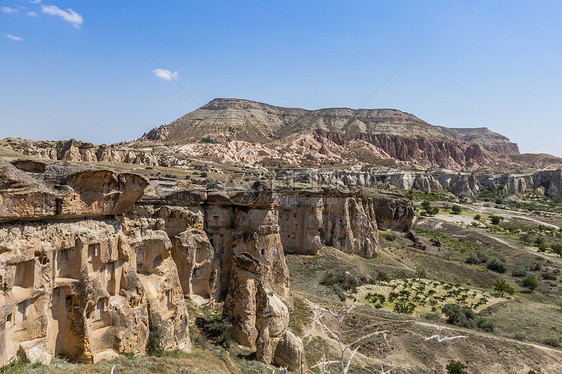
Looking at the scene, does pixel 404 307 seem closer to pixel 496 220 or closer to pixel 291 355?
pixel 291 355

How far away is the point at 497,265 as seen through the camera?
4475 centimetres

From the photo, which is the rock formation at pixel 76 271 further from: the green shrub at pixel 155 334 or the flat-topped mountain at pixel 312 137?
the flat-topped mountain at pixel 312 137

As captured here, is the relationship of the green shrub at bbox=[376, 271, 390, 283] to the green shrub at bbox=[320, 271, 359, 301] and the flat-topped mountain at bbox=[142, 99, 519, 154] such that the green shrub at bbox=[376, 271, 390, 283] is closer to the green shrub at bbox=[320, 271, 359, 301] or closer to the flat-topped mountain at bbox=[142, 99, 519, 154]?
the green shrub at bbox=[320, 271, 359, 301]

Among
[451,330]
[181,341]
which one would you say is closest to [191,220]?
[181,341]

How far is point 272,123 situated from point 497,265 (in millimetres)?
128733

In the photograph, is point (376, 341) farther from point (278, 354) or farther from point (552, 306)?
point (552, 306)

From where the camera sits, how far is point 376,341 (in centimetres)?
2044

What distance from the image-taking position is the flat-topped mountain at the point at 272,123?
14200 cm

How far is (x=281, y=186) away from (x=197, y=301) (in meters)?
17.4

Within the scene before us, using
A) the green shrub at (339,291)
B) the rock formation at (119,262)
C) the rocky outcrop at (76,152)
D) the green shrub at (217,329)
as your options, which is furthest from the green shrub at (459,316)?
the rocky outcrop at (76,152)

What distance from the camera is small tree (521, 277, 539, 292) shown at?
38781 mm

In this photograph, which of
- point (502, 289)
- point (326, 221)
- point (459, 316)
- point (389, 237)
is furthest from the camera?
point (389, 237)

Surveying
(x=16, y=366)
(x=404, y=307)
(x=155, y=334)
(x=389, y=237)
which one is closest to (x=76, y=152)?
(x=389, y=237)

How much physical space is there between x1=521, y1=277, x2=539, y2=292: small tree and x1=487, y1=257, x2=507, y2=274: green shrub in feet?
14.5
